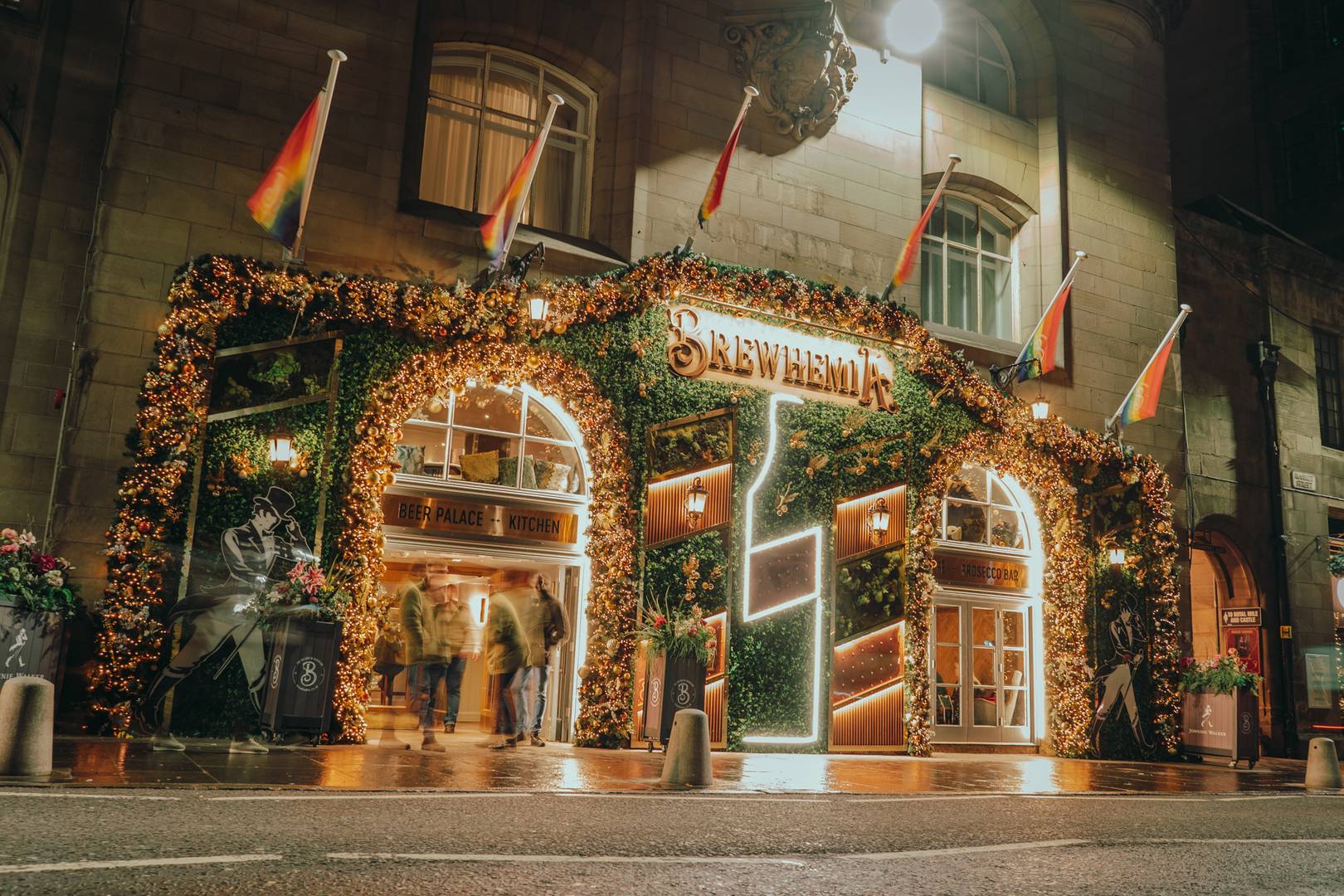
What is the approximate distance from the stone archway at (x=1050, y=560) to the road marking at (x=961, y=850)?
8.95 metres

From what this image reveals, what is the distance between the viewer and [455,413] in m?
13.8

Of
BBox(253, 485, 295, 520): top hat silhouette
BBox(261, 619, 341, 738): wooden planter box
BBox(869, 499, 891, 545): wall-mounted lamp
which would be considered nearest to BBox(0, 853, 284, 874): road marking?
BBox(261, 619, 341, 738): wooden planter box

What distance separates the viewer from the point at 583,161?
16172 mm

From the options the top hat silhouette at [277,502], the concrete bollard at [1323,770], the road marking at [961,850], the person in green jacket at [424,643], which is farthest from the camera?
the concrete bollard at [1323,770]

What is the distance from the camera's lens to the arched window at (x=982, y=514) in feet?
57.3

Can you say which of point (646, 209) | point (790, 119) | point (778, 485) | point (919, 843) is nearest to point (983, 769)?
point (778, 485)

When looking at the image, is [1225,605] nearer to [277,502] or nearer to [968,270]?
[968,270]

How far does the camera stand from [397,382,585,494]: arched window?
13.6 meters

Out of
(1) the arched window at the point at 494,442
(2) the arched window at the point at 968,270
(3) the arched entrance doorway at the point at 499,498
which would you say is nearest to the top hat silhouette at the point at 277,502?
(3) the arched entrance doorway at the point at 499,498

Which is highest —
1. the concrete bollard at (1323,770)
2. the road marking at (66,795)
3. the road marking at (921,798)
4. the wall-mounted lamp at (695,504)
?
the wall-mounted lamp at (695,504)

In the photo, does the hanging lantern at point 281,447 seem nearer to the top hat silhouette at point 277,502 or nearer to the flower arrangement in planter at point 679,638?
the top hat silhouette at point 277,502

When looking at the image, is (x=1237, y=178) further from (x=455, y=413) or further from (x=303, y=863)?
(x=303, y=863)

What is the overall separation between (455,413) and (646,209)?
3.98 meters

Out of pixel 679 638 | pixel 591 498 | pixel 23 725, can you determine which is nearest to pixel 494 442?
pixel 591 498
